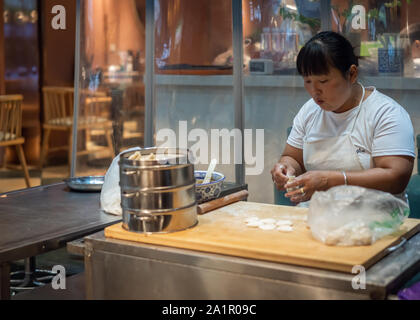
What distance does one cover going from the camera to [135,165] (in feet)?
5.10

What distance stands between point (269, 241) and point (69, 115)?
654 cm

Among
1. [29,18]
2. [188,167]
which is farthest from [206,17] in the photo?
[29,18]

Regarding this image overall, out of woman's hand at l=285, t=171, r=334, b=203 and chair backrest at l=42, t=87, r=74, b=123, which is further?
chair backrest at l=42, t=87, r=74, b=123

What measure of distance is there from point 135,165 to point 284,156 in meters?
1.01

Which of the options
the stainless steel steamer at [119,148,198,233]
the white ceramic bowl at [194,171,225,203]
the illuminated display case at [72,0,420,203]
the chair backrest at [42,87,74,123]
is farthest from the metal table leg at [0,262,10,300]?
the chair backrest at [42,87,74,123]

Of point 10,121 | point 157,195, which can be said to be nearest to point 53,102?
point 10,121

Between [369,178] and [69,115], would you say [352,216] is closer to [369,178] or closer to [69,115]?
[369,178]

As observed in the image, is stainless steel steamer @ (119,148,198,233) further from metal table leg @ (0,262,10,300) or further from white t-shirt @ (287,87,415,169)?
white t-shirt @ (287,87,415,169)

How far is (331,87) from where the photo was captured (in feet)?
6.82

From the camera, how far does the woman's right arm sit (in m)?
2.12

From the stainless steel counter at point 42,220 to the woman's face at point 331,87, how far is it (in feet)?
2.71

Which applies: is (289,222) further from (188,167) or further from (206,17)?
(206,17)

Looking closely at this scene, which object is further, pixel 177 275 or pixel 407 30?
pixel 407 30

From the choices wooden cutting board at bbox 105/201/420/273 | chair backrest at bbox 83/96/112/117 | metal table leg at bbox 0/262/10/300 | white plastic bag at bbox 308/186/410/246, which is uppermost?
chair backrest at bbox 83/96/112/117
